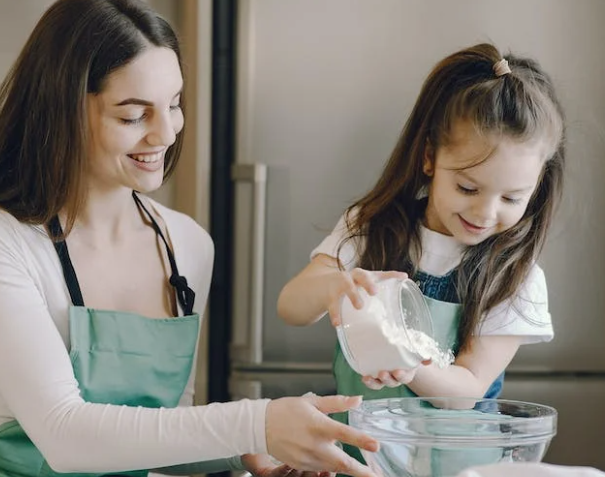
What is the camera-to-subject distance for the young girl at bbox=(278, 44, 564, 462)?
147 cm

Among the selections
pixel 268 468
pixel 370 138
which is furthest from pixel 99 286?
pixel 370 138

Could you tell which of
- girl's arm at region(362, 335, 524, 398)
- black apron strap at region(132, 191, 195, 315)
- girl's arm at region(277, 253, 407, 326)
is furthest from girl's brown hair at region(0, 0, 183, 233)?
girl's arm at region(362, 335, 524, 398)

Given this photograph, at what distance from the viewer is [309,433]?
1.20 meters

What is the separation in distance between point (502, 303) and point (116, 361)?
60cm

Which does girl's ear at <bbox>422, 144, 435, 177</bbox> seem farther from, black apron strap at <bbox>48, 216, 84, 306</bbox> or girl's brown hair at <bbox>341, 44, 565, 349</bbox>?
black apron strap at <bbox>48, 216, 84, 306</bbox>

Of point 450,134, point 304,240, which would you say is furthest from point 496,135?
point 304,240

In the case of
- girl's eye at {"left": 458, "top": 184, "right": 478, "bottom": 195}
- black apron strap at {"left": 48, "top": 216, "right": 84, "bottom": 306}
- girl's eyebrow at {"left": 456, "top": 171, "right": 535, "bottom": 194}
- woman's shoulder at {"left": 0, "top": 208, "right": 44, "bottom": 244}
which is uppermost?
girl's eyebrow at {"left": 456, "top": 171, "right": 535, "bottom": 194}

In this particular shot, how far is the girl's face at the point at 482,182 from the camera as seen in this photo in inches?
56.6

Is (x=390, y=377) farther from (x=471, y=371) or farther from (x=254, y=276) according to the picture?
(x=254, y=276)

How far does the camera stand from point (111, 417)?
1.28 metres

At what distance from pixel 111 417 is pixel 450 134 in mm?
653

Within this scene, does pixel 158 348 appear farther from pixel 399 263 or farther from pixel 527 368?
pixel 527 368

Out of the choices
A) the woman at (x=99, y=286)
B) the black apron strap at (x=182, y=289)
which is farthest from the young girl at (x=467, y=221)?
the woman at (x=99, y=286)

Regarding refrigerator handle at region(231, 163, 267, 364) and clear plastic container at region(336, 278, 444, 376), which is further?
refrigerator handle at region(231, 163, 267, 364)
